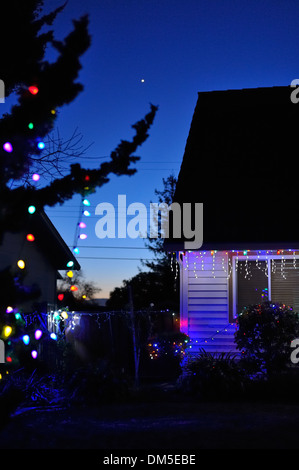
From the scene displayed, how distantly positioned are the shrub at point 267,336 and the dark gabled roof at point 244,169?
1319mm

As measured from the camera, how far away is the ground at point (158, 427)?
663cm

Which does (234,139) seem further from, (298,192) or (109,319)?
(109,319)

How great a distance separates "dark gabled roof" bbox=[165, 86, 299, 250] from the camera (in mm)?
11062

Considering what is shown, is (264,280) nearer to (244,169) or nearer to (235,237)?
(235,237)

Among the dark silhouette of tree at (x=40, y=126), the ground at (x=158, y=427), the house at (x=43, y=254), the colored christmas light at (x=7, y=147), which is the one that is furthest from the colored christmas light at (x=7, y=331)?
the house at (x=43, y=254)

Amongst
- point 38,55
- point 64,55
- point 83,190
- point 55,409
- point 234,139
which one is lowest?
point 55,409

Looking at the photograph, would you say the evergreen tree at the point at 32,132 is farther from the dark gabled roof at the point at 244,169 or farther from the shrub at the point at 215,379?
the dark gabled roof at the point at 244,169

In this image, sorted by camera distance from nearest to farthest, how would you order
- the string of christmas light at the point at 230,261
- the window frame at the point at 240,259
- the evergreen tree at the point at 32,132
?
the evergreen tree at the point at 32,132 < the window frame at the point at 240,259 < the string of christmas light at the point at 230,261

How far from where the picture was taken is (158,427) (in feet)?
24.6

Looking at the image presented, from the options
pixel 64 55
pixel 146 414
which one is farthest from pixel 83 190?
pixel 146 414

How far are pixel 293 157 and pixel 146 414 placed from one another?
274 inches

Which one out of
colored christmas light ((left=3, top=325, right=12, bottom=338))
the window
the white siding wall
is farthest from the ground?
the window

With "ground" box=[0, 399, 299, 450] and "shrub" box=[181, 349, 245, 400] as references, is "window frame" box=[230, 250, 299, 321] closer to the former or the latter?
"shrub" box=[181, 349, 245, 400]
